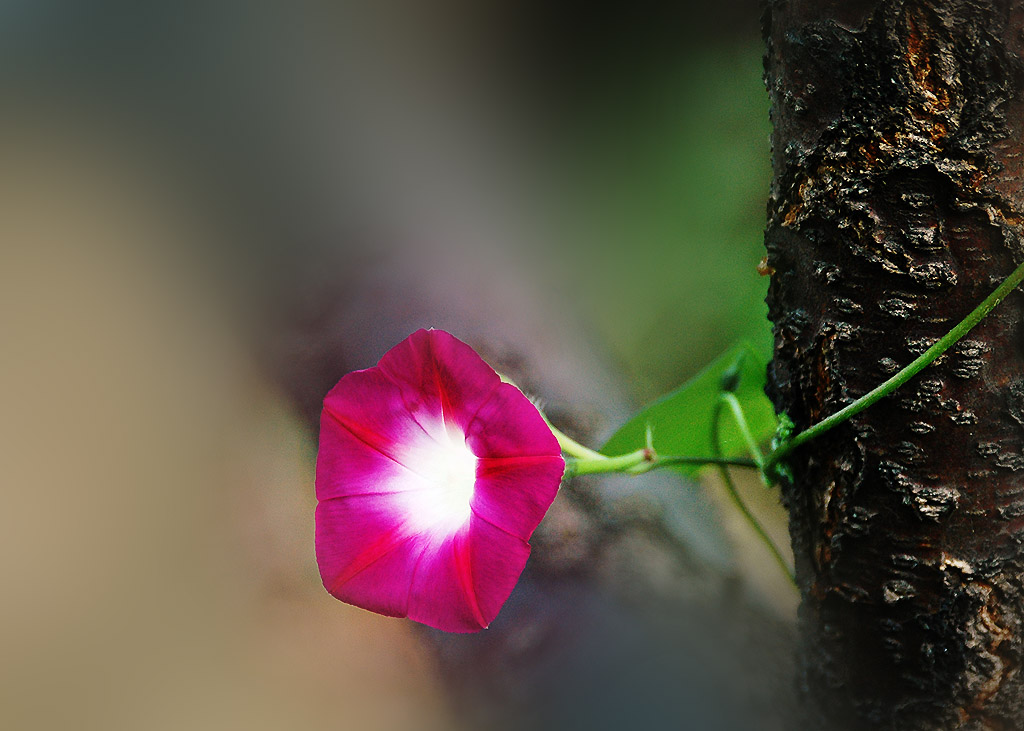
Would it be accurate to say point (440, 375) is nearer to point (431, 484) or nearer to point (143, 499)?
point (431, 484)

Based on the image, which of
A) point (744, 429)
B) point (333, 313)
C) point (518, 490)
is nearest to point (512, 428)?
point (518, 490)

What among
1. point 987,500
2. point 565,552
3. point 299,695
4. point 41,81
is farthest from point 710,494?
point 41,81

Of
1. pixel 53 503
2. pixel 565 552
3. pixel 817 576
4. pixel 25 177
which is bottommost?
pixel 817 576

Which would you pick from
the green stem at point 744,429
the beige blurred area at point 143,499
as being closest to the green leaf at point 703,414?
the green stem at point 744,429

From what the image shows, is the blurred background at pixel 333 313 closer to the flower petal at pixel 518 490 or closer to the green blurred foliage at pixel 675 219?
the green blurred foliage at pixel 675 219

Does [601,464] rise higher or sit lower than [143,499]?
lower

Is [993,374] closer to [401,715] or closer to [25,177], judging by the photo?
[401,715]

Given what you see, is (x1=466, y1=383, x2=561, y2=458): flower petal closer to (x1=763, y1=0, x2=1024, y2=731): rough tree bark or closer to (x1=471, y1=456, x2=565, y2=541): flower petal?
(x1=471, y1=456, x2=565, y2=541): flower petal
